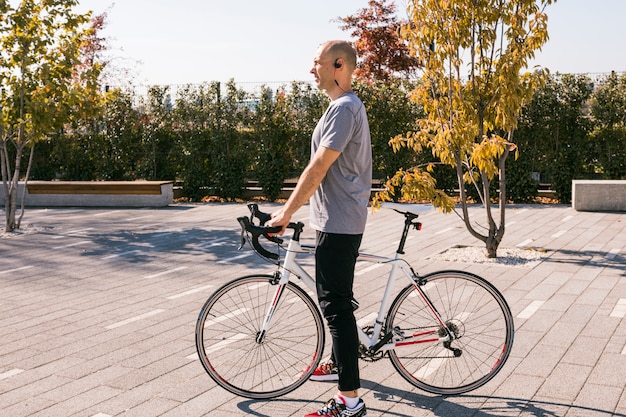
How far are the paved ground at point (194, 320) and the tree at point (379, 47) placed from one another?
16686 millimetres

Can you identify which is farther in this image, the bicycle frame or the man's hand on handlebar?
the bicycle frame

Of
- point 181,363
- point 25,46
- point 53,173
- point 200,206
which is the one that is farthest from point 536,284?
point 53,173

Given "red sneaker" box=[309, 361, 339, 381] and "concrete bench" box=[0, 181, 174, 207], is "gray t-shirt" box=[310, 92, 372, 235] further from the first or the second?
"concrete bench" box=[0, 181, 174, 207]

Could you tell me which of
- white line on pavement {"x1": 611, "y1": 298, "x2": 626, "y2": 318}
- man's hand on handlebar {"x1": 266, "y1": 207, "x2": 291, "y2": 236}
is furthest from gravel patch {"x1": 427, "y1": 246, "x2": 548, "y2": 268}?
man's hand on handlebar {"x1": 266, "y1": 207, "x2": 291, "y2": 236}

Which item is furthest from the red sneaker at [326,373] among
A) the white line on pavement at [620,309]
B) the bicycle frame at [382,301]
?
the white line on pavement at [620,309]

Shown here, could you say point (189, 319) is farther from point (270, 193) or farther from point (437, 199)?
point (270, 193)

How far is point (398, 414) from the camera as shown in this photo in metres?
4.18

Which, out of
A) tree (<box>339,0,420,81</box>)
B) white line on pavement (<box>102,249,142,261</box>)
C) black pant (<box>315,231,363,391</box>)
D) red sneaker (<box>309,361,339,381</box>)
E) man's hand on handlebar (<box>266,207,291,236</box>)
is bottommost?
red sneaker (<box>309,361,339,381</box>)

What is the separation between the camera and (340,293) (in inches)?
156

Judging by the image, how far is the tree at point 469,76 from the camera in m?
8.67

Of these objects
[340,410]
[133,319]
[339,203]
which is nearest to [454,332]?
[340,410]

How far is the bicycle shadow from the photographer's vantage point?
417 centimetres

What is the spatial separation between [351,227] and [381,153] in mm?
12508

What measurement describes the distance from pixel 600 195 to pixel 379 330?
10607 mm
